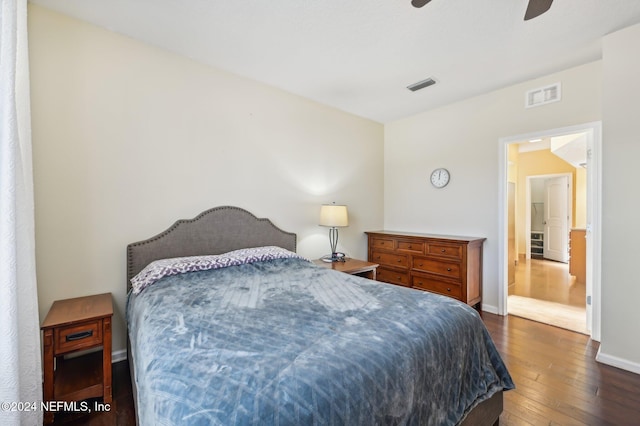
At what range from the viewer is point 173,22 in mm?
2170

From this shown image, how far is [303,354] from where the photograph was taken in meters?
1.05

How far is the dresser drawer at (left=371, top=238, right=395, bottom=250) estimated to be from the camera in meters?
3.98

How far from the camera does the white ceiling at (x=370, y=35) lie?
1997 millimetres

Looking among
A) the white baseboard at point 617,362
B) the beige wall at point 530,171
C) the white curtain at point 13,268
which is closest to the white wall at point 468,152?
the white baseboard at point 617,362

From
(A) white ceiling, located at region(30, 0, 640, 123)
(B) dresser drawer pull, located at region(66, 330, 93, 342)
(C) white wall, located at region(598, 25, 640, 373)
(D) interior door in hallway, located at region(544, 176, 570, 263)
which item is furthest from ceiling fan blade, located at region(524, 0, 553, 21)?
(D) interior door in hallway, located at region(544, 176, 570, 263)

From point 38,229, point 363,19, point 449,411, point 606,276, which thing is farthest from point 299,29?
point 606,276

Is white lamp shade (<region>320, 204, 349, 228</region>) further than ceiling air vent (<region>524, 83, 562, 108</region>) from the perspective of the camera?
Yes

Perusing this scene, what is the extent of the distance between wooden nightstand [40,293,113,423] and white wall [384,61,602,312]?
3.76 metres

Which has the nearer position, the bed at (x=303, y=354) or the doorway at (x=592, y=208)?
the bed at (x=303, y=354)

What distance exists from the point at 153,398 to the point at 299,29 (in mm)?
2478

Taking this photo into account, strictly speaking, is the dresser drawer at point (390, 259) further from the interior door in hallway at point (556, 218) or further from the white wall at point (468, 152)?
the interior door in hallway at point (556, 218)

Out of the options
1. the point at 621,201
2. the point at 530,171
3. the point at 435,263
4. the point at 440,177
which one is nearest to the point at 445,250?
the point at 435,263

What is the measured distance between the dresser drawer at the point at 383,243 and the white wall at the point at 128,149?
4.22 feet

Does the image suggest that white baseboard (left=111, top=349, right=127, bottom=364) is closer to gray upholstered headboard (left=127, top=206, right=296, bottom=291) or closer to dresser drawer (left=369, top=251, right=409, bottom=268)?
gray upholstered headboard (left=127, top=206, right=296, bottom=291)
